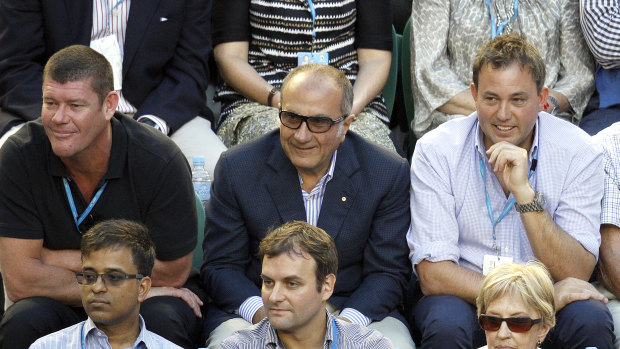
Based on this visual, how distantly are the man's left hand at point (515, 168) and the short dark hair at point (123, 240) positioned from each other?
154cm

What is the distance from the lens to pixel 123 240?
4.36 meters

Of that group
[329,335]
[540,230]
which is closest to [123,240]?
[329,335]

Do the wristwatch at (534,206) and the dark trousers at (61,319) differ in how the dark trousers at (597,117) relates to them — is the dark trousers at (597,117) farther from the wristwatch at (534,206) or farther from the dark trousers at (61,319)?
the dark trousers at (61,319)

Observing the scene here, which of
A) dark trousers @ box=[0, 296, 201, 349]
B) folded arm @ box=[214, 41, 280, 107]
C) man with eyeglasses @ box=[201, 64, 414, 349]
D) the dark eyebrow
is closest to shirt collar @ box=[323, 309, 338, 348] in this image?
man with eyeglasses @ box=[201, 64, 414, 349]

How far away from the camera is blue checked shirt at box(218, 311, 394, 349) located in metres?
4.16

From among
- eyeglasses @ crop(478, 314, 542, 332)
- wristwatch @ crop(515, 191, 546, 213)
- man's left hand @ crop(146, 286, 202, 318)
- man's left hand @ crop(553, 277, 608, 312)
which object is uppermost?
wristwatch @ crop(515, 191, 546, 213)

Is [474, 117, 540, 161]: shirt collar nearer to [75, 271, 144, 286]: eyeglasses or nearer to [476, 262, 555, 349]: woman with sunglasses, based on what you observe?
[476, 262, 555, 349]: woman with sunglasses

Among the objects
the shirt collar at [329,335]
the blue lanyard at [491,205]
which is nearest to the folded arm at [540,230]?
the blue lanyard at [491,205]

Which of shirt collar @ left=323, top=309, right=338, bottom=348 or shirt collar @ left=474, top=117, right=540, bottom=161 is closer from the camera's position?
shirt collar @ left=323, top=309, right=338, bottom=348

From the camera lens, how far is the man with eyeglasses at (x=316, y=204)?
4809mm

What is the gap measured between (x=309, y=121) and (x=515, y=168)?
0.92 meters

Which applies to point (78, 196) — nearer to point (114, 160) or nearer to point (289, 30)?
point (114, 160)

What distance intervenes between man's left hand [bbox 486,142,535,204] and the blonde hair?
20.9 inches

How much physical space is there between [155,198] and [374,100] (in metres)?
2.03
